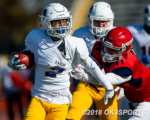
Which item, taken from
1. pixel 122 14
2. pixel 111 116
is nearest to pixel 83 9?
pixel 122 14

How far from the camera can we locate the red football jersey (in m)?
3.70

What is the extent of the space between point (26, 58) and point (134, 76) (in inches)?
48.0

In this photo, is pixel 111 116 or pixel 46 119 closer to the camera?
pixel 46 119

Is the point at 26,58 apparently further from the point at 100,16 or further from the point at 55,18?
the point at 100,16

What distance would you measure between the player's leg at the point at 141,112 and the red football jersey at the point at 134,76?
9cm

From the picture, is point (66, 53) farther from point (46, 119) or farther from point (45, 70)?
point (46, 119)

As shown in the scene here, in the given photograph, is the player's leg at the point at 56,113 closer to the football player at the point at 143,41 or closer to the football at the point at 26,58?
the football at the point at 26,58

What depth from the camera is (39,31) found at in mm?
3633

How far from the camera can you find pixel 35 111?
3.51 m

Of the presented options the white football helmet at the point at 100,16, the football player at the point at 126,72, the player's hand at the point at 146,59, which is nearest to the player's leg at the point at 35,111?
the football player at the point at 126,72

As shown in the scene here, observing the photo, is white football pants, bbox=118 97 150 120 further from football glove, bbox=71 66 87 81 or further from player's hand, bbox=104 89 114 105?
football glove, bbox=71 66 87 81

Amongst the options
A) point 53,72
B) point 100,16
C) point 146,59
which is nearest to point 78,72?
point 53,72

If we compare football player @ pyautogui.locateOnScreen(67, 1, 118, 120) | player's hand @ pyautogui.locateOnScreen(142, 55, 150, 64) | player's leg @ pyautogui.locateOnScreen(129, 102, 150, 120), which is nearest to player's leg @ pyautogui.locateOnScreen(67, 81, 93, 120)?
football player @ pyautogui.locateOnScreen(67, 1, 118, 120)

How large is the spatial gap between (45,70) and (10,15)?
11.3 metres
